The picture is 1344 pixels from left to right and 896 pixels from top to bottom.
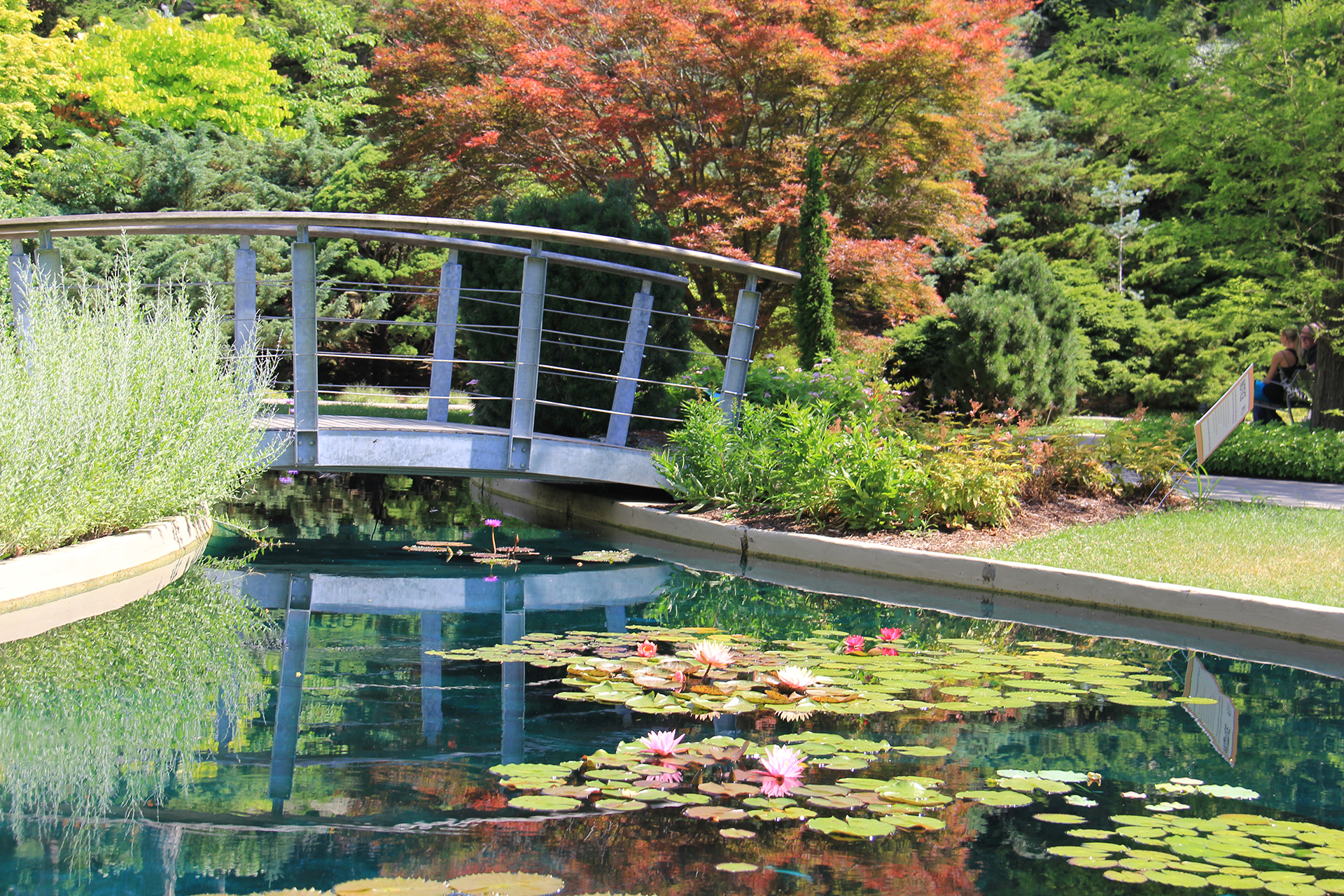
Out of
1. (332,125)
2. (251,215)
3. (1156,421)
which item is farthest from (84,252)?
(1156,421)

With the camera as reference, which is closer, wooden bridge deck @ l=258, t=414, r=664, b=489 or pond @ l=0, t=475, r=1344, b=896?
pond @ l=0, t=475, r=1344, b=896

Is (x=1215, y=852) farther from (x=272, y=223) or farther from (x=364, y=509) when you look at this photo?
(x=364, y=509)

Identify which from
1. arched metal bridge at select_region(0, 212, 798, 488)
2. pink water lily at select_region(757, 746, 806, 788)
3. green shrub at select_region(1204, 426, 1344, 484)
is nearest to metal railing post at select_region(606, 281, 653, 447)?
arched metal bridge at select_region(0, 212, 798, 488)

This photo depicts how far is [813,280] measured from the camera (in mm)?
12977

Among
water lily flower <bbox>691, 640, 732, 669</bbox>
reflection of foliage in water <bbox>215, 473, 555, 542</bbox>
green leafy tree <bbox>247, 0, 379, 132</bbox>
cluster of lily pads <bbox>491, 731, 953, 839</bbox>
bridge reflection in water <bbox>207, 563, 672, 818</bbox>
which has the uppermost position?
green leafy tree <bbox>247, 0, 379, 132</bbox>

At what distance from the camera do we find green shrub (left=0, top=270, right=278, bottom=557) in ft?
17.8

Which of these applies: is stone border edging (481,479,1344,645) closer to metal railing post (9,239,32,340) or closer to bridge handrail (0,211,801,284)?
bridge handrail (0,211,801,284)

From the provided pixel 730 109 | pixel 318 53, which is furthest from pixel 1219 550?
pixel 318 53

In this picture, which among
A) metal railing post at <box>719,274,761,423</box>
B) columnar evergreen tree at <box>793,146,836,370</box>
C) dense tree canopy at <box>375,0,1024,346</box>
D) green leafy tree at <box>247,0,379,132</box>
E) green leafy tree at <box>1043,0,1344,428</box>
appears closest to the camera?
metal railing post at <box>719,274,761,423</box>

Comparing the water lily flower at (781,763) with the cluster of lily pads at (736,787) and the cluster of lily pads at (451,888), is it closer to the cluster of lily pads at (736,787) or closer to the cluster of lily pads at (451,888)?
the cluster of lily pads at (736,787)

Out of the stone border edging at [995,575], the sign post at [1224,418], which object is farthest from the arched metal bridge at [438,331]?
the sign post at [1224,418]

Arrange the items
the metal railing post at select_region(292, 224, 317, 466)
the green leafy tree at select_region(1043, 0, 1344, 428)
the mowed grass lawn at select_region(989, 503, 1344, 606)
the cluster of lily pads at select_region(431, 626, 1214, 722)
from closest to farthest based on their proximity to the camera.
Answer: the cluster of lily pads at select_region(431, 626, 1214, 722) → the mowed grass lawn at select_region(989, 503, 1344, 606) → the metal railing post at select_region(292, 224, 317, 466) → the green leafy tree at select_region(1043, 0, 1344, 428)

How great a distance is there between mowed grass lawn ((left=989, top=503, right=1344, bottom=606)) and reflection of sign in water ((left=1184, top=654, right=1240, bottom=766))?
3.70 feet

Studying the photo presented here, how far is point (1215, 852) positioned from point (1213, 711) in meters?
1.67
